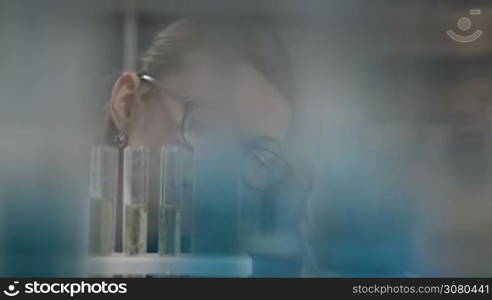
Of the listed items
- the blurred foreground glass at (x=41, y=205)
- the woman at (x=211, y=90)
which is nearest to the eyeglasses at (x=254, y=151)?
the woman at (x=211, y=90)

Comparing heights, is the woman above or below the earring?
above

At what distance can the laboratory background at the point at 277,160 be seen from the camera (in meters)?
2.18

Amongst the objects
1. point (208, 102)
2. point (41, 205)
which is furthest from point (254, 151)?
point (41, 205)

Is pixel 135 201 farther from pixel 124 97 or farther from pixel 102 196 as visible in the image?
pixel 124 97

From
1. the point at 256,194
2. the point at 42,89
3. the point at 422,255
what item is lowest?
the point at 422,255

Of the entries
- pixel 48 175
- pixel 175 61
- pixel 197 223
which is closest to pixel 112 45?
pixel 175 61

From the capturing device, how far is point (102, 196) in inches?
86.0

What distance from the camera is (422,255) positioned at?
2205 millimetres

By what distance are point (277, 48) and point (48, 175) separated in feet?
2.24

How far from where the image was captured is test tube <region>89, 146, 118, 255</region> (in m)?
2.18

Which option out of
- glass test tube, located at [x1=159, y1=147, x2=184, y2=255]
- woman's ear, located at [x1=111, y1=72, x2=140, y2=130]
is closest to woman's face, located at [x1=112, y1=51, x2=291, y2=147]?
woman's ear, located at [x1=111, y1=72, x2=140, y2=130]

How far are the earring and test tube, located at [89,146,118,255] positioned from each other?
0.7 inches

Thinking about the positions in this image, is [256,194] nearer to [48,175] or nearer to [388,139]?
[388,139]

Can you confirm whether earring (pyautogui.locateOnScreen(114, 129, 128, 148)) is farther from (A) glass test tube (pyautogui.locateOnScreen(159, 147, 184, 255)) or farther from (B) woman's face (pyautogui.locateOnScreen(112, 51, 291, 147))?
(A) glass test tube (pyautogui.locateOnScreen(159, 147, 184, 255))
